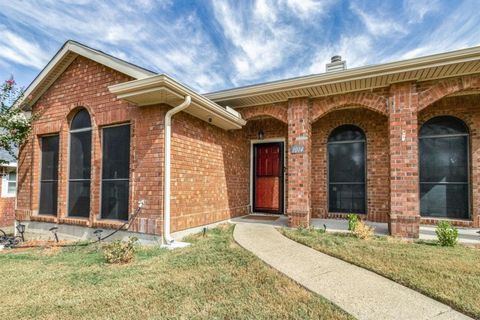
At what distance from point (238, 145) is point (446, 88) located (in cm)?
533

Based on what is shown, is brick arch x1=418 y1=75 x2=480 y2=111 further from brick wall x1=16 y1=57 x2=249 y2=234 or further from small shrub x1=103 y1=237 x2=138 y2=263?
small shrub x1=103 y1=237 x2=138 y2=263

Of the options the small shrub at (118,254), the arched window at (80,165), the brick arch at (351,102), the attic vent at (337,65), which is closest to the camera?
the small shrub at (118,254)

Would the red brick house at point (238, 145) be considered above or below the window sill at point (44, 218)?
above

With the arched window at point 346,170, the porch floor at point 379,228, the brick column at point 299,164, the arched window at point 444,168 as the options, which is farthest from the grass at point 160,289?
the arched window at point 444,168

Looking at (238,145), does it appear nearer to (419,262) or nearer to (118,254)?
(118,254)

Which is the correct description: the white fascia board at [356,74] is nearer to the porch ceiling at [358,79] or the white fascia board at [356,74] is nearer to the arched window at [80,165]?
the porch ceiling at [358,79]

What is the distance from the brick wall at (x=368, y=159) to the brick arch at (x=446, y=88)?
1638 mm

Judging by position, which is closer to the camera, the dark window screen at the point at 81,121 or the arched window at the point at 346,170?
the dark window screen at the point at 81,121

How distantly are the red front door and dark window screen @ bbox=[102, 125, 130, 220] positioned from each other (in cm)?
446

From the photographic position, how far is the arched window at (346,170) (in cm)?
732

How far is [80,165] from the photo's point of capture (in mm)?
6289

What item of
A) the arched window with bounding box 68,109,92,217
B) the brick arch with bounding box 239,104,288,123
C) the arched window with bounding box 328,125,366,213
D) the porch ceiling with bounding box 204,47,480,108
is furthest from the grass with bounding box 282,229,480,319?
the arched window with bounding box 68,109,92,217

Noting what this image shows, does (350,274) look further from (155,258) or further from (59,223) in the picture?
(59,223)

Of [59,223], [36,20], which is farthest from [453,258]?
[36,20]
